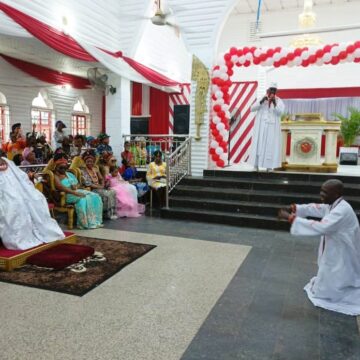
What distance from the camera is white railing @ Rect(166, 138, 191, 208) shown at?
20.2 ft

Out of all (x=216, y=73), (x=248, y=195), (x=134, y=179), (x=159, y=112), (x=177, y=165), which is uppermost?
(x=216, y=73)

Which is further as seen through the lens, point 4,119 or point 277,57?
point 4,119

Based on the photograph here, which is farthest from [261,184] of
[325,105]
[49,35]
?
[325,105]

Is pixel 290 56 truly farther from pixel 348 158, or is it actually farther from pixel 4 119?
pixel 4 119

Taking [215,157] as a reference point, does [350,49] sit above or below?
above

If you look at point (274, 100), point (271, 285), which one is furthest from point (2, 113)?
point (271, 285)

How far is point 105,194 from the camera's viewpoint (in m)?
5.72

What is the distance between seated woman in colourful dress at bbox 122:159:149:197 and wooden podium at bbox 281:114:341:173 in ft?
9.35

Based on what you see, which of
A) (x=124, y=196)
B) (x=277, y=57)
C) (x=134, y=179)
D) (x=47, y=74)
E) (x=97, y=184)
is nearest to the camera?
(x=97, y=184)

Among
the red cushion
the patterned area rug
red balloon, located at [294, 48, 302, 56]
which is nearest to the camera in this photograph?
the patterned area rug

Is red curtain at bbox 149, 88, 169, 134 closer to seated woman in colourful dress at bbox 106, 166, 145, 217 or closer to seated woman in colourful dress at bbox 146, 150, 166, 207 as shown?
seated woman in colourful dress at bbox 146, 150, 166, 207

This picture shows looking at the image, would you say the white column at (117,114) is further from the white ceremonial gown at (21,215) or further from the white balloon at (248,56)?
the white ceremonial gown at (21,215)

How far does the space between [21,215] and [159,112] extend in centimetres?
826

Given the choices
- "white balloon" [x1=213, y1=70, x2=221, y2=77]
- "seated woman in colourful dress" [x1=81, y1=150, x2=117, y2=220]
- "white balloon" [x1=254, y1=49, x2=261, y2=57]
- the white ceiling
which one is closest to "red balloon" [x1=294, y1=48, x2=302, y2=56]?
"white balloon" [x1=254, y1=49, x2=261, y2=57]
